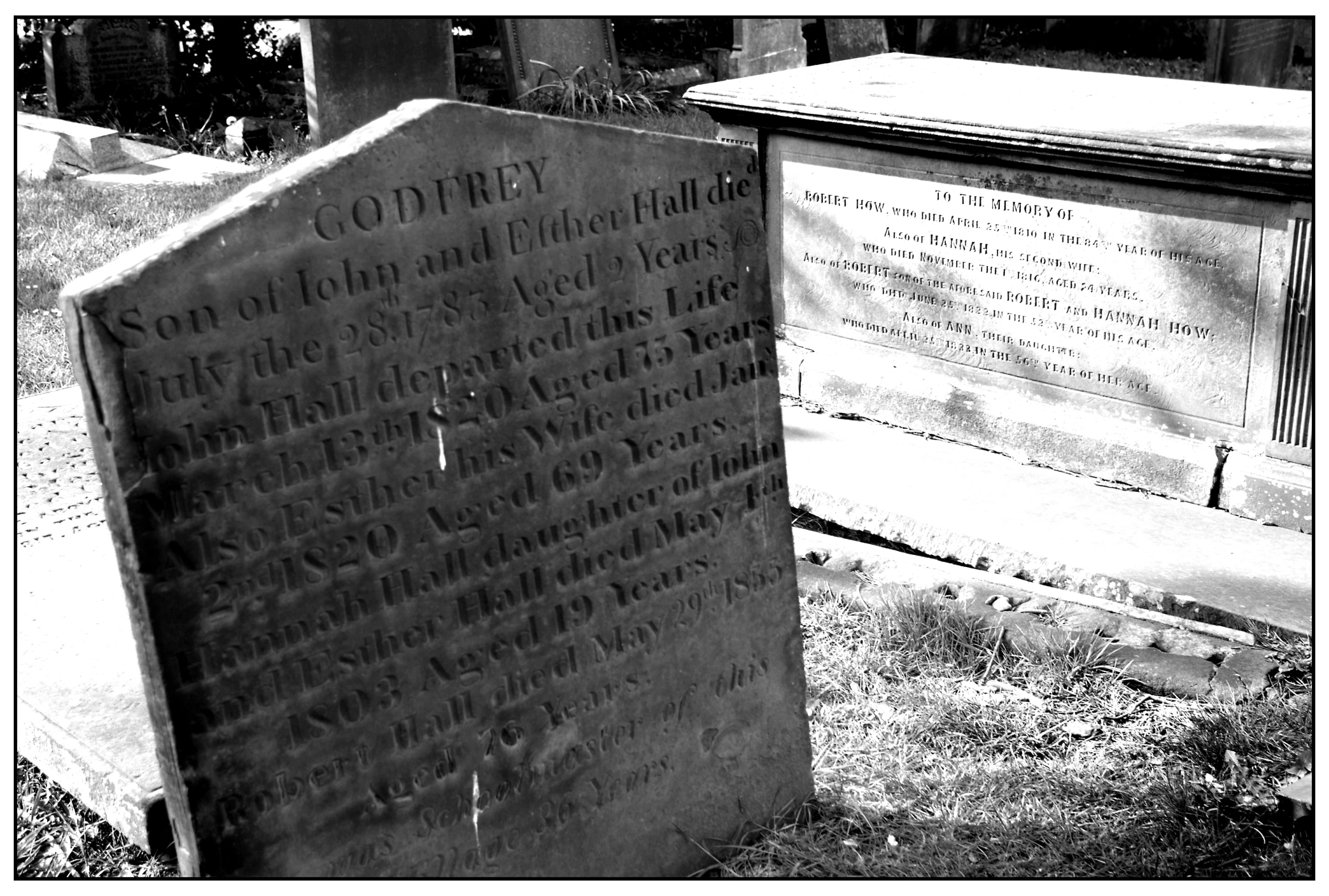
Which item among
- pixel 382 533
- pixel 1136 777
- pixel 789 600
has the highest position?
pixel 382 533

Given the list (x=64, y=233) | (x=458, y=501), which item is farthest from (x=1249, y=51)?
(x=458, y=501)

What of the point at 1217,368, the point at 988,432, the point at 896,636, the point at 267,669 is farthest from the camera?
the point at 988,432

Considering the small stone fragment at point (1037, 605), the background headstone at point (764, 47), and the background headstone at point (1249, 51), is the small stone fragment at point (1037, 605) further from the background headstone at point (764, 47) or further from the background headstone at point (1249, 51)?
the background headstone at point (1249, 51)

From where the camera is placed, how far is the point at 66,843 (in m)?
2.80

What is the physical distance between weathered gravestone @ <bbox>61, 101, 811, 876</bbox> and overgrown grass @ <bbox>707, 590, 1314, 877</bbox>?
0.89 feet

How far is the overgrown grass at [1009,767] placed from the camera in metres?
2.66

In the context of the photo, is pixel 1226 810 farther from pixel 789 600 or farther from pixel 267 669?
pixel 267 669

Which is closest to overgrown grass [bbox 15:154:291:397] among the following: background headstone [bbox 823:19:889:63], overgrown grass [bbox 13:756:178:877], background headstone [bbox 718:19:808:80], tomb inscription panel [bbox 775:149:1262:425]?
overgrown grass [bbox 13:756:178:877]

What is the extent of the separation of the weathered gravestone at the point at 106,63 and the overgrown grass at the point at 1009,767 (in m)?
8.10

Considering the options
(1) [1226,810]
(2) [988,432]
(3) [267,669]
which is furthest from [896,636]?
(3) [267,669]

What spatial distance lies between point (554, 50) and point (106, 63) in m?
3.32

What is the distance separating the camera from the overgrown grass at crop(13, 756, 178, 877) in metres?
2.71

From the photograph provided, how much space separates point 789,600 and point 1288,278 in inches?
91.3

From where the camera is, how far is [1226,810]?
2.81m
